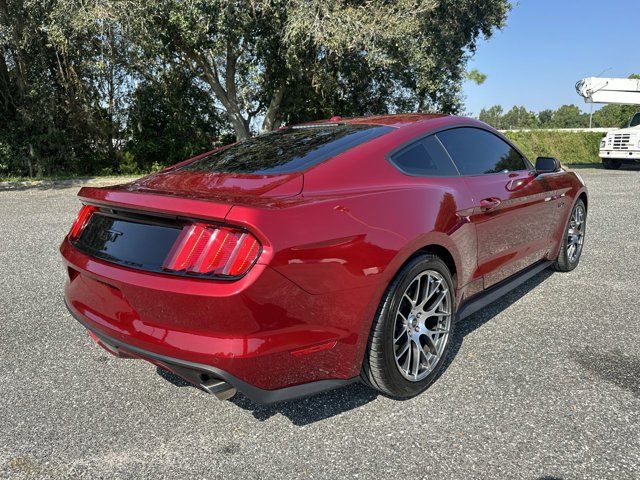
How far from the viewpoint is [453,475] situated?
2094 mm

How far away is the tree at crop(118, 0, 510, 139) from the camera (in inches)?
461

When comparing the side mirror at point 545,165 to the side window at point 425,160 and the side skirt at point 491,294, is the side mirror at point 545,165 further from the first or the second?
the side window at point 425,160

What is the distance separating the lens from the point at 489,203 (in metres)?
3.21

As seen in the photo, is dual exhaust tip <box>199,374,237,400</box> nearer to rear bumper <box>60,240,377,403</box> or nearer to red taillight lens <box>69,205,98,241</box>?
rear bumper <box>60,240,377,403</box>

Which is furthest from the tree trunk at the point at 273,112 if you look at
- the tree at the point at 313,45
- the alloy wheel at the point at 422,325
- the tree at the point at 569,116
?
the tree at the point at 569,116

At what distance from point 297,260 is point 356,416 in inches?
38.8

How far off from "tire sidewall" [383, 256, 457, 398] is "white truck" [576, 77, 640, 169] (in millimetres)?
20469

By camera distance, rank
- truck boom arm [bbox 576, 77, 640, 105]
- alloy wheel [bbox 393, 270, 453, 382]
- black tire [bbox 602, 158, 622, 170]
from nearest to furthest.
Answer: alloy wheel [bbox 393, 270, 453, 382] → black tire [bbox 602, 158, 622, 170] → truck boom arm [bbox 576, 77, 640, 105]

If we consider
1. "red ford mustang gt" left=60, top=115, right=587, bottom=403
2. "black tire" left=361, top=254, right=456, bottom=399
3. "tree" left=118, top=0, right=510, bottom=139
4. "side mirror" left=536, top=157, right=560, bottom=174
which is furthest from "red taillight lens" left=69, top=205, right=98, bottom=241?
"tree" left=118, top=0, right=510, bottom=139

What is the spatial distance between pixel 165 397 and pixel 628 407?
2.41m

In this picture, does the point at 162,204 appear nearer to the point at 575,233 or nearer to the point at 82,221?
the point at 82,221

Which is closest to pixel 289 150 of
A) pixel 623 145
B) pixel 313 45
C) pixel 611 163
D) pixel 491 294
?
pixel 491 294

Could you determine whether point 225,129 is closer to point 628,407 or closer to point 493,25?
point 493,25

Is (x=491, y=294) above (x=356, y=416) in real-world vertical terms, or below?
above
